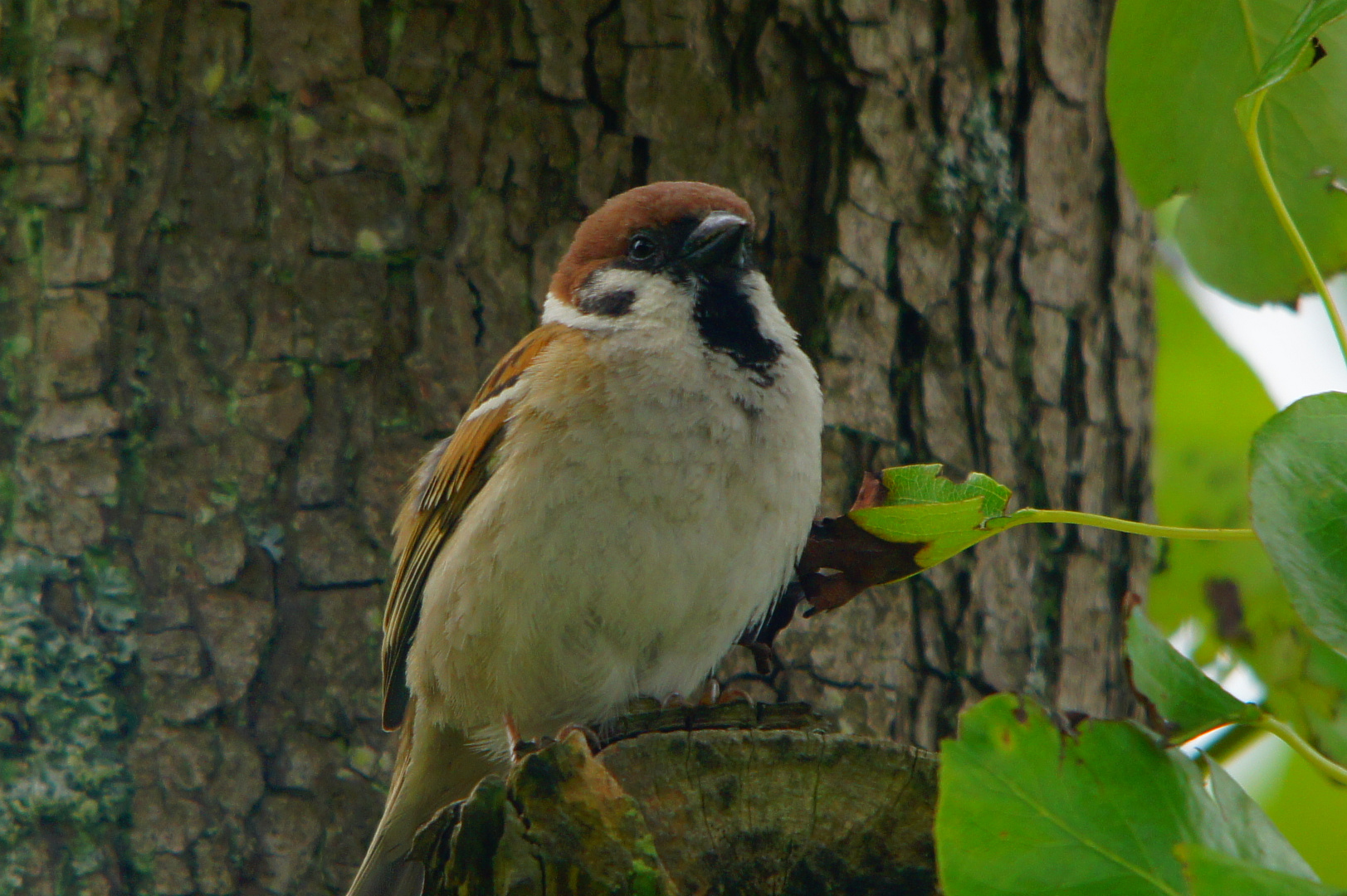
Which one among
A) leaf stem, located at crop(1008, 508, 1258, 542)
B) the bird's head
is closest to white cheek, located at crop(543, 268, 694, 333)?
the bird's head

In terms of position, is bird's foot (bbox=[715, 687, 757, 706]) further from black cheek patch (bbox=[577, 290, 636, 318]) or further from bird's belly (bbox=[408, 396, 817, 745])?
black cheek patch (bbox=[577, 290, 636, 318])

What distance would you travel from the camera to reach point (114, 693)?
229 centimetres

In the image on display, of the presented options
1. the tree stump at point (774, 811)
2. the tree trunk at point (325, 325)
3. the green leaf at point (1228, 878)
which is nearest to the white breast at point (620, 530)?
the tree trunk at point (325, 325)

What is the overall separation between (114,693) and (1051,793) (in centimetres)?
187

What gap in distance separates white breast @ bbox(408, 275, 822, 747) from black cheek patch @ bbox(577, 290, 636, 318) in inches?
4.2

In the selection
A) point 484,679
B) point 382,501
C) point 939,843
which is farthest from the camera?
point 382,501

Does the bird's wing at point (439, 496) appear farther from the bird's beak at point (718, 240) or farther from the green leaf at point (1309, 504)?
the green leaf at point (1309, 504)

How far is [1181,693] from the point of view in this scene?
3.73 feet

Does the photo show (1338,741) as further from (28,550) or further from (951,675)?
(28,550)

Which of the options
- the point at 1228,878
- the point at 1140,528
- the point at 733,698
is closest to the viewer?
the point at 1228,878

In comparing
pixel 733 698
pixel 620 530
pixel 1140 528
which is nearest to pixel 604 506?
pixel 620 530

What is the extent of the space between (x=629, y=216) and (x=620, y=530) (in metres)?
0.64

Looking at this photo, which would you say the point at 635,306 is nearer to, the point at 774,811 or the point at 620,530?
the point at 620,530

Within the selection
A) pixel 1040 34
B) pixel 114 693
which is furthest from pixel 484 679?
pixel 1040 34
